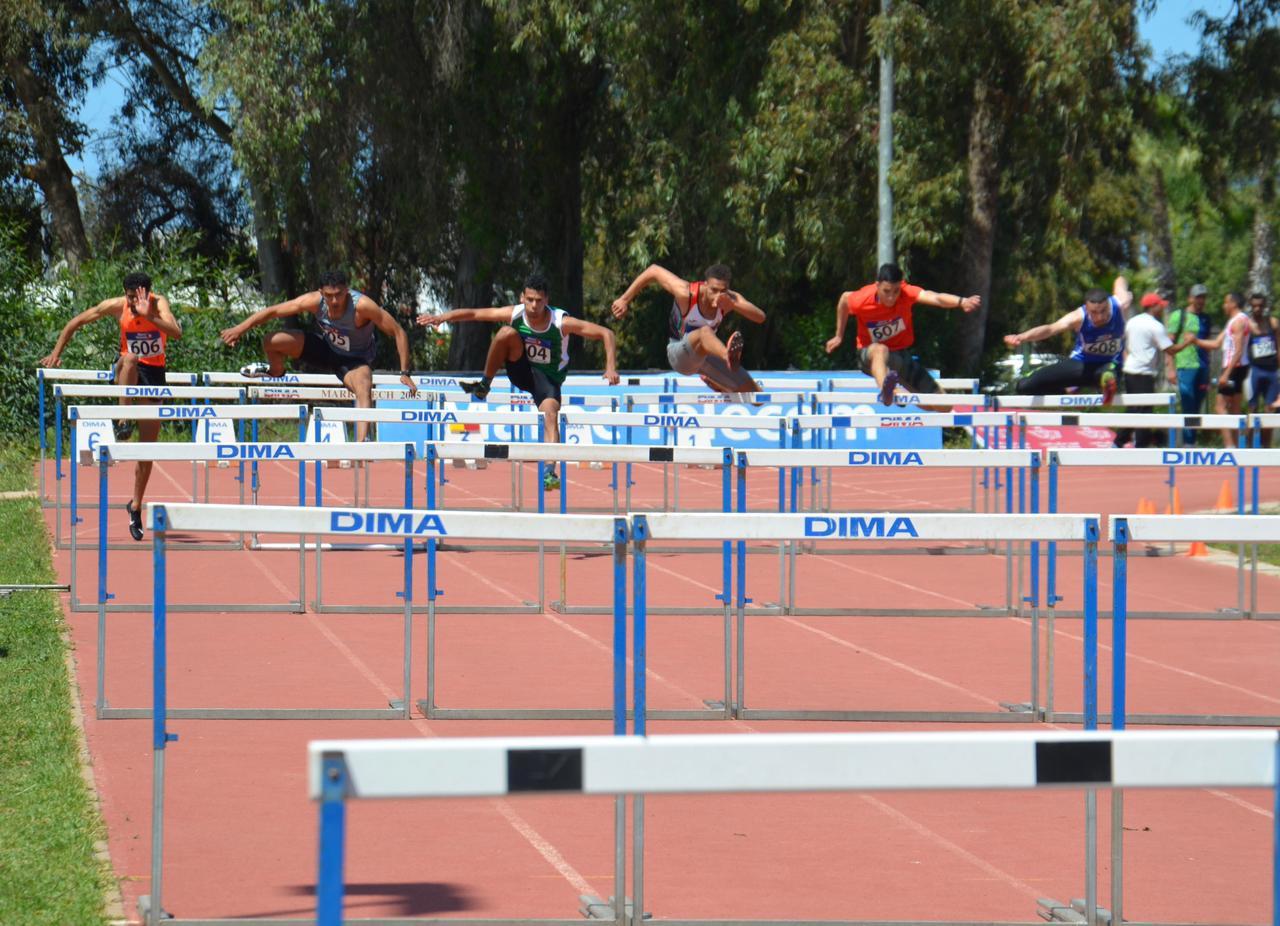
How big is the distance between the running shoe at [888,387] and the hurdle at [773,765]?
40.6 feet

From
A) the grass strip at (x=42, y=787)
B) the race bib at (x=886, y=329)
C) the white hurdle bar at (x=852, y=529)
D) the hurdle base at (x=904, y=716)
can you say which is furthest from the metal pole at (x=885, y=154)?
the white hurdle bar at (x=852, y=529)

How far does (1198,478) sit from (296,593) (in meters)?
12.6

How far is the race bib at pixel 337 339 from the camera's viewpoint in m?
14.5

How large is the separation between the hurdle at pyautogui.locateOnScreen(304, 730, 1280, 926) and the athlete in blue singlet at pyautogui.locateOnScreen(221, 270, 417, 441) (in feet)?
37.4

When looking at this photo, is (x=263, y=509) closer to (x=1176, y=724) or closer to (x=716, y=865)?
(x=716, y=865)

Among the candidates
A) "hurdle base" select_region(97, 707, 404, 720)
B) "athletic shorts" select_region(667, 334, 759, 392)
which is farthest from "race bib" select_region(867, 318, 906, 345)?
"hurdle base" select_region(97, 707, 404, 720)

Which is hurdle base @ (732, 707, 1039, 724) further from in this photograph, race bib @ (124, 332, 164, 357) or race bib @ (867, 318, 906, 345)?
race bib @ (124, 332, 164, 357)

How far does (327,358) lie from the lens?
14.7 m

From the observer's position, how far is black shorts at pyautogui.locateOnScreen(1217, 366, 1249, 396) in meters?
19.5

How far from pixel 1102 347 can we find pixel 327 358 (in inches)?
272

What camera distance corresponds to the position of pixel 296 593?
38.3 ft

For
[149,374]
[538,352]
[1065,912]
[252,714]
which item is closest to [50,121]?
[149,374]

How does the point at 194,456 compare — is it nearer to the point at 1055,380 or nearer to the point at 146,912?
the point at 146,912

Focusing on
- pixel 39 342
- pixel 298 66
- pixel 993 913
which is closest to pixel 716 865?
pixel 993 913
